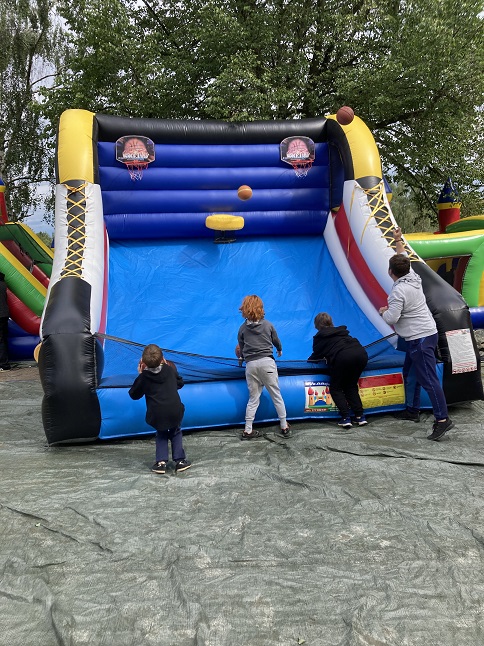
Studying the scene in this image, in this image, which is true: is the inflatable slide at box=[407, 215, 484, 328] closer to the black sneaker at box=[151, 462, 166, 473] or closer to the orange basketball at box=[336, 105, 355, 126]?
the orange basketball at box=[336, 105, 355, 126]

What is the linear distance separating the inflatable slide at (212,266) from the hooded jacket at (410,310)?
12.2 inches

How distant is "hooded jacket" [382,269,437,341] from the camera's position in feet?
11.3

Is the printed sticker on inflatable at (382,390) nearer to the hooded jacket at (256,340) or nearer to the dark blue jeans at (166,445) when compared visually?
the hooded jacket at (256,340)

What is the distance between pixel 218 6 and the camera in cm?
1045

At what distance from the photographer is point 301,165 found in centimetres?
572

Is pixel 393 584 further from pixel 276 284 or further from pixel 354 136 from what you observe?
pixel 354 136

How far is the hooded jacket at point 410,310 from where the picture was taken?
3439mm

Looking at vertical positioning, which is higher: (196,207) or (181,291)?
(196,207)

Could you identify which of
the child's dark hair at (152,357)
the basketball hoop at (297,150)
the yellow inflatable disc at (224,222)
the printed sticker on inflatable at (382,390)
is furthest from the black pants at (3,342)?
the printed sticker on inflatable at (382,390)

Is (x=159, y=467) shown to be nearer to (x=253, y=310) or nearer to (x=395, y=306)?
(x=253, y=310)

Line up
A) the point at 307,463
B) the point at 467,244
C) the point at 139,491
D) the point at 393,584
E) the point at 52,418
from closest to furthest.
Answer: the point at 393,584
the point at 139,491
the point at 307,463
the point at 52,418
the point at 467,244

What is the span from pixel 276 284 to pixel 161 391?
2.51m

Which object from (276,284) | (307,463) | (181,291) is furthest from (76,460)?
(276,284)

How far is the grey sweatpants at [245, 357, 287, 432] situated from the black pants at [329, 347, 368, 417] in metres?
0.40
